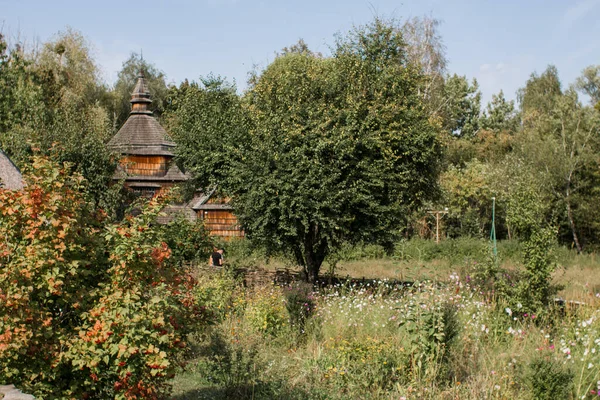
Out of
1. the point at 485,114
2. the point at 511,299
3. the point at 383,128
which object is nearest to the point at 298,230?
the point at 383,128

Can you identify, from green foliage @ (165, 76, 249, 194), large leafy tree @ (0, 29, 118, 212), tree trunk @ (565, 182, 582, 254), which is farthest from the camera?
tree trunk @ (565, 182, 582, 254)

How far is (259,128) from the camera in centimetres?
1688

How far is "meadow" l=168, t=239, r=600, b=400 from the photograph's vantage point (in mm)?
7671

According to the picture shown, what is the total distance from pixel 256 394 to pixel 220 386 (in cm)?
66

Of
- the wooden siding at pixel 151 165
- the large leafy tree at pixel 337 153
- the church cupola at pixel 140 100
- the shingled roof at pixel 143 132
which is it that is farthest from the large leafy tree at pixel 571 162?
the church cupola at pixel 140 100

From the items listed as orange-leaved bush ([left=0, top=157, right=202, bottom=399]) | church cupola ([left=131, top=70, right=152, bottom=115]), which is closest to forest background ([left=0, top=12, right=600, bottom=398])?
orange-leaved bush ([left=0, top=157, right=202, bottom=399])

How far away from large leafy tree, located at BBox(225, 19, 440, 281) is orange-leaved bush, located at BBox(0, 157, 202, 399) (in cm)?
997

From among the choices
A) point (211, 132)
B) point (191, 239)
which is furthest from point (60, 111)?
point (191, 239)

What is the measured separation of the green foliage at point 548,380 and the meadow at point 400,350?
0.04ft

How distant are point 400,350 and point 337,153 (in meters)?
8.09

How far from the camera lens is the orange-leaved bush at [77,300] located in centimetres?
501

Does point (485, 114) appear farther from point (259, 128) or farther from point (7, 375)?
point (7, 375)

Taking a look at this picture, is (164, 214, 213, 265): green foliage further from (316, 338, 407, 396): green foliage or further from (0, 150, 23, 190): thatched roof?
(316, 338, 407, 396): green foliage

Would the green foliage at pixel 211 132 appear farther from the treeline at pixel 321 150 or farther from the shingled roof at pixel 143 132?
the shingled roof at pixel 143 132
